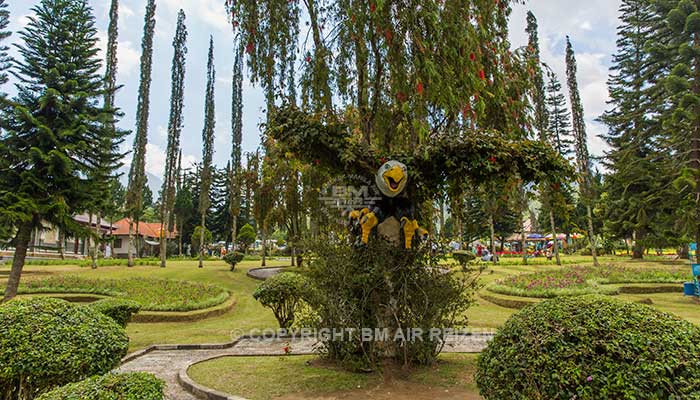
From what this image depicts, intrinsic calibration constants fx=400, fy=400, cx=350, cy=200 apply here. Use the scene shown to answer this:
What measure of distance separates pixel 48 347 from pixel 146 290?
10.6m

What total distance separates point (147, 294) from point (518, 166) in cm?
1199

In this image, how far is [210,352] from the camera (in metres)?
7.37

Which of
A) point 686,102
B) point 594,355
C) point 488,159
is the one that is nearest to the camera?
point 594,355

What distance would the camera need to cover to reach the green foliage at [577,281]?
42.5 feet

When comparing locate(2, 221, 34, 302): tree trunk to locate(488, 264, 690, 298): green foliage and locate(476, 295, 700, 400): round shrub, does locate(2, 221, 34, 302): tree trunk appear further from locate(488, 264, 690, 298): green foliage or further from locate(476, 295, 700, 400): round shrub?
locate(488, 264, 690, 298): green foliage

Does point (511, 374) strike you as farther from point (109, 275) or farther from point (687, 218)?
point (109, 275)

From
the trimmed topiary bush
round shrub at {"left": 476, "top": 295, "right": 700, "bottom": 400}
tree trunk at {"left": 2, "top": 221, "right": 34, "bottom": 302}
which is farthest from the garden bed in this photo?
round shrub at {"left": 476, "top": 295, "right": 700, "bottom": 400}

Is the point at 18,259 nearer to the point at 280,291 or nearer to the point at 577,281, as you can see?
the point at 280,291

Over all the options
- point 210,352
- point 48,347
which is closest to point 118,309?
point 210,352

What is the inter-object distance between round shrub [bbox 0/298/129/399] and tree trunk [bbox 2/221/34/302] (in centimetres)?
905

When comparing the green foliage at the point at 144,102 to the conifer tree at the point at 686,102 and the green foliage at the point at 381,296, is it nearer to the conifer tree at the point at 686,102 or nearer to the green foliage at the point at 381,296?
the green foliage at the point at 381,296

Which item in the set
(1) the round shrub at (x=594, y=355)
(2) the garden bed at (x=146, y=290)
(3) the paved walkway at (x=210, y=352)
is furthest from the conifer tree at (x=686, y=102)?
(2) the garden bed at (x=146, y=290)

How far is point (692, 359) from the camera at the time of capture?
102 inches

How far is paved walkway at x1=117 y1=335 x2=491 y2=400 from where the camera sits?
600cm
